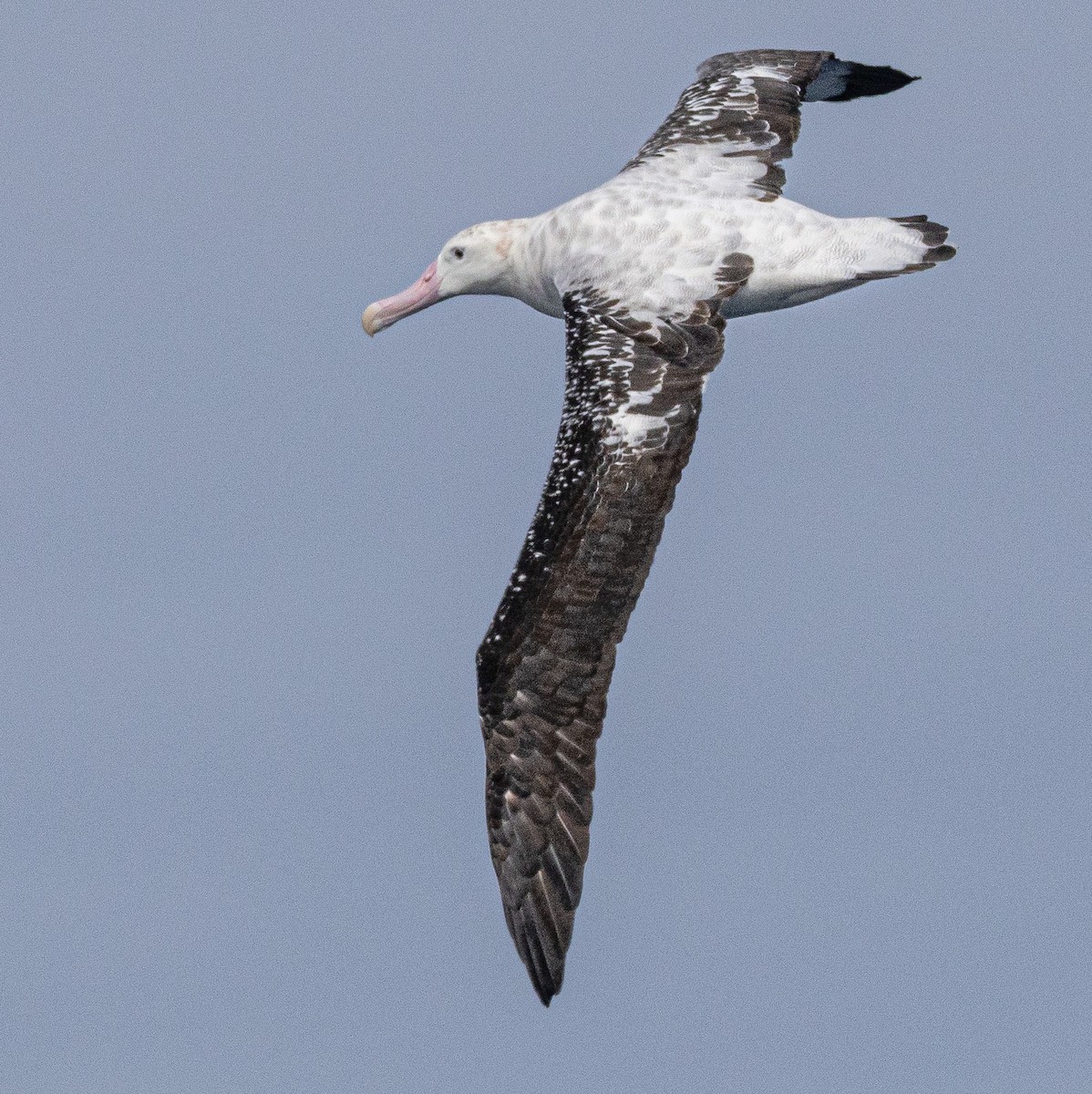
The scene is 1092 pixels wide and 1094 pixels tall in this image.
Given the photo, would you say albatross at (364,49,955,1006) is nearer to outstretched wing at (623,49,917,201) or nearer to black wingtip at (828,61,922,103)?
outstretched wing at (623,49,917,201)

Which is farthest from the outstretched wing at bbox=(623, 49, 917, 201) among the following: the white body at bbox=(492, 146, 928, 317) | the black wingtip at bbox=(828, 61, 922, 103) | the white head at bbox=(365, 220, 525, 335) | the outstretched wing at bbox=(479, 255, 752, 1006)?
the outstretched wing at bbox=(479, 255, 752, 1006)

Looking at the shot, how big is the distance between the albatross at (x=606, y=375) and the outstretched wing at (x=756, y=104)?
4 centimetres

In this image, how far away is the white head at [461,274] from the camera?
22578mm

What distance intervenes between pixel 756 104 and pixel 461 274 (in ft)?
9.65

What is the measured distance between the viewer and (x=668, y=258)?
66.4ft

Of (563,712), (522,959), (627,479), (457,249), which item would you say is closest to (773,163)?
(457,249)

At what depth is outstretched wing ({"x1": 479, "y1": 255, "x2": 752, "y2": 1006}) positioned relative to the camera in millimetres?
18562

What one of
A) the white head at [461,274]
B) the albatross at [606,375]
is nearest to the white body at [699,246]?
the albatross at [606,375]

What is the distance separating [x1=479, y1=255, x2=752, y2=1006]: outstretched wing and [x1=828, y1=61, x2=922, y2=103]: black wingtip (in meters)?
6.59

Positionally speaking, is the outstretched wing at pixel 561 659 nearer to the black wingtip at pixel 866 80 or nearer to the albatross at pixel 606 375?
the albatross at pixel 606 375

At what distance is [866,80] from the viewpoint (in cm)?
2475

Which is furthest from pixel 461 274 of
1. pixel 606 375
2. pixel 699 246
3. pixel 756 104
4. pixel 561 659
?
pixel 561 659

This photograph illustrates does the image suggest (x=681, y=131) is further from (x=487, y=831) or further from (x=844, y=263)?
(x=487, y=831)

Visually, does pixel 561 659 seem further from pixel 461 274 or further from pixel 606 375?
pixel 461 274
